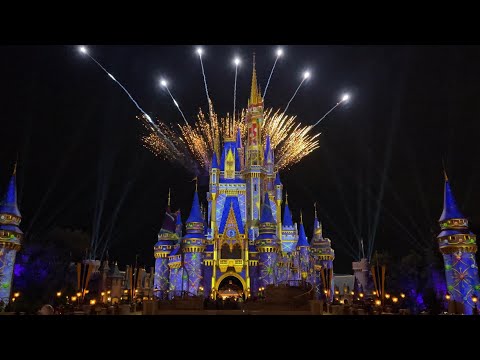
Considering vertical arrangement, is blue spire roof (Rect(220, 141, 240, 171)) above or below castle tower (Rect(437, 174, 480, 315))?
above

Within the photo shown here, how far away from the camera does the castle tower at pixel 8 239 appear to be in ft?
90.4

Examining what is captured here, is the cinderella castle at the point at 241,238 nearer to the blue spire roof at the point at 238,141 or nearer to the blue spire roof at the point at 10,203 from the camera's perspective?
the blue spire roof at the point at 238,141

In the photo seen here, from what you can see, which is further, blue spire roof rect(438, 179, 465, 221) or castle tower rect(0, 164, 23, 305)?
blue spire roof rect(438, 179, 465, 221)

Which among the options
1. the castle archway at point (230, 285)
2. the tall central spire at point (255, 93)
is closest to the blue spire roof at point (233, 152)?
the tall central spire at point (255, 93)

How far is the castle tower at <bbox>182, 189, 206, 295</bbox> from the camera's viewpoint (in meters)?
42.8

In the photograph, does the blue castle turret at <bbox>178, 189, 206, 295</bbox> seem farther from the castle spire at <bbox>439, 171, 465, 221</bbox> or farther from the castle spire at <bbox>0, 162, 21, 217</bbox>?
the castle spire at <bbox>439, 171, 465, 221</bbox>

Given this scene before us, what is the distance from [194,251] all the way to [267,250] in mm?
8097

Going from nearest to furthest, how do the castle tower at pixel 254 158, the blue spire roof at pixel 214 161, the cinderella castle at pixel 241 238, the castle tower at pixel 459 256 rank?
1. the castle tower at pixel 459 256
2. the cinderella castle at pixel 241 238
3. the castle tower at pixel 254 158
4. the blue spire roof at pixel 214 161

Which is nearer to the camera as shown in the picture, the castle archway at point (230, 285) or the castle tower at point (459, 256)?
the castle tower at point (459, 256)

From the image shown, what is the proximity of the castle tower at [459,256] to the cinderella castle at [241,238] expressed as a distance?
12601mm

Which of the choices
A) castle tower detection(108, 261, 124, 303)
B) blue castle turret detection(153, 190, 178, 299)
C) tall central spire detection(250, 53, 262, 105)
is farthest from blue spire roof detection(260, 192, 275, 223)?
castle tower detection(108, 261, 124, 303)
